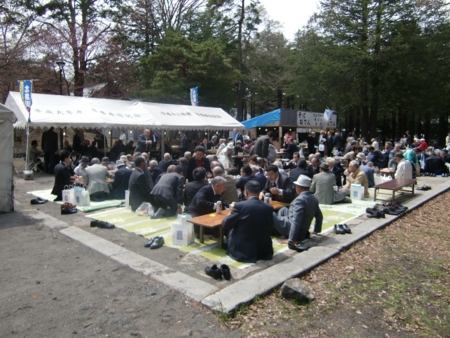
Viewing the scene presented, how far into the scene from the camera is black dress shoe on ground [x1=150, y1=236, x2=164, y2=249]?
17.1ft

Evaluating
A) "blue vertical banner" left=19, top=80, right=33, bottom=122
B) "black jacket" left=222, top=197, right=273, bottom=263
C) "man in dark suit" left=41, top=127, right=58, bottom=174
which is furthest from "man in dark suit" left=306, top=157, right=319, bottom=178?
"man in dark suit" left=41, top=127, right=58, bottom=174

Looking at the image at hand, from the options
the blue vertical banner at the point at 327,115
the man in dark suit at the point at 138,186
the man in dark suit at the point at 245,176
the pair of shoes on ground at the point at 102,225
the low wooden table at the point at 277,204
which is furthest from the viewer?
the blue vertical banner at the point at 327,115

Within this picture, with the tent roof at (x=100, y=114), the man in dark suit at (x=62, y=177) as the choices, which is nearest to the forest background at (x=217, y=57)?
the tent roof at (x=100, y=114)

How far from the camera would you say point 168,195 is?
6734mm

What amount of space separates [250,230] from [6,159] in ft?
19.4

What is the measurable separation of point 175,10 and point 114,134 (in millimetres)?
15086

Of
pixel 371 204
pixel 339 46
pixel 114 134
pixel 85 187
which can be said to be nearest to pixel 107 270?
pixel 85 187

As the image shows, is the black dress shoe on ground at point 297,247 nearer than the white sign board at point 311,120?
Yes

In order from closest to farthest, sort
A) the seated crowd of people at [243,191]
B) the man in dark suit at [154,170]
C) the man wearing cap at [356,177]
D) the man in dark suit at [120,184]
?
the seated crowd of people at [243,191] → the man in dark suit at [154,170] → the man in dark suit at [120,184] → the man wearing cap at [356,177]

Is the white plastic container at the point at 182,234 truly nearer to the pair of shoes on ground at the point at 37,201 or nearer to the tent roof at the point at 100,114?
the pair of shoes on ground at the point at 37,201

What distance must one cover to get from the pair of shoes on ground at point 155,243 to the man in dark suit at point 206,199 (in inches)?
25.5

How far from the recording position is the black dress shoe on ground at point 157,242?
17.1 feet

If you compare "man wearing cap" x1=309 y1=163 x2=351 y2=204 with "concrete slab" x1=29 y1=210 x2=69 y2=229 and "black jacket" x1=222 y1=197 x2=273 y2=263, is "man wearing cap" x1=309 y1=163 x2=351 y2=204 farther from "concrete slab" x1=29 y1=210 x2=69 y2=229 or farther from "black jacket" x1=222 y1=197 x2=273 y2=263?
"concrete slab" x1=29 y1=210 x2=69 y2=229

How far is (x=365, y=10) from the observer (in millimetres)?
23844
